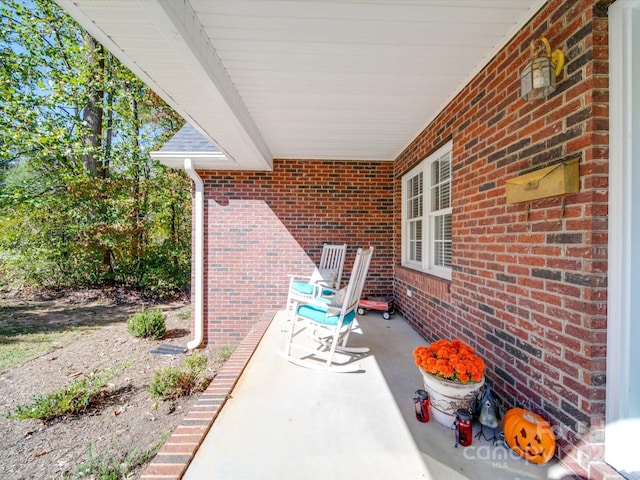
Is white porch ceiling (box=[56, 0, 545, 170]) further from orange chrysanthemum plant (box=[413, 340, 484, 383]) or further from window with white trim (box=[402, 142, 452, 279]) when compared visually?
orange chrysanthemum plant (box=[413, 340, 484, 383])

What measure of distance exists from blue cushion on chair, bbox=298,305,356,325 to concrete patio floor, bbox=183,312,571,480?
436mm

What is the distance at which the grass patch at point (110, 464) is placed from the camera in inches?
83.4

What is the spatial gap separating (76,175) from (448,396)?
9.32 m

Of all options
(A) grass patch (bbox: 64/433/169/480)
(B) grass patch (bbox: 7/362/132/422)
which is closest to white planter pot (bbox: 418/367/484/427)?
(A) grass patch (bbox: 64/433/169/480)

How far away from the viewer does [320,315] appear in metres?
2.62

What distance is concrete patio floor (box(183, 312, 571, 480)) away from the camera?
4.56 ft

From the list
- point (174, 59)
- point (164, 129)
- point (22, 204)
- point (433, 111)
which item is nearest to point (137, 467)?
point (174, 59)

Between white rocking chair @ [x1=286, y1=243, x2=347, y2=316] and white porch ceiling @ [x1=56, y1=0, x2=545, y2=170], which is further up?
white porch ceiling @ [x1=56, y1=0, x2=545, y2=170]

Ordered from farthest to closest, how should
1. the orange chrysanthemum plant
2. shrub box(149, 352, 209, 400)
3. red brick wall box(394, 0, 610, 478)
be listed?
1. shrub box(149, 352, 209, 400)
2. the orange chrysanthemum plant
3. red brick wall box(394, 0, 610, 478)

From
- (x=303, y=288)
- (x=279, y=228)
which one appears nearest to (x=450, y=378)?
(x=303, y=288)

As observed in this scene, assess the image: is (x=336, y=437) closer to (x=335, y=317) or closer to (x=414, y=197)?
(x=335, y=317)

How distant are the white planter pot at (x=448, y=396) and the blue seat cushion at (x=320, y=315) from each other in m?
1.00

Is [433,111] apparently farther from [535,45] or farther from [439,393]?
[439,393]

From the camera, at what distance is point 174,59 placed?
1.68m
